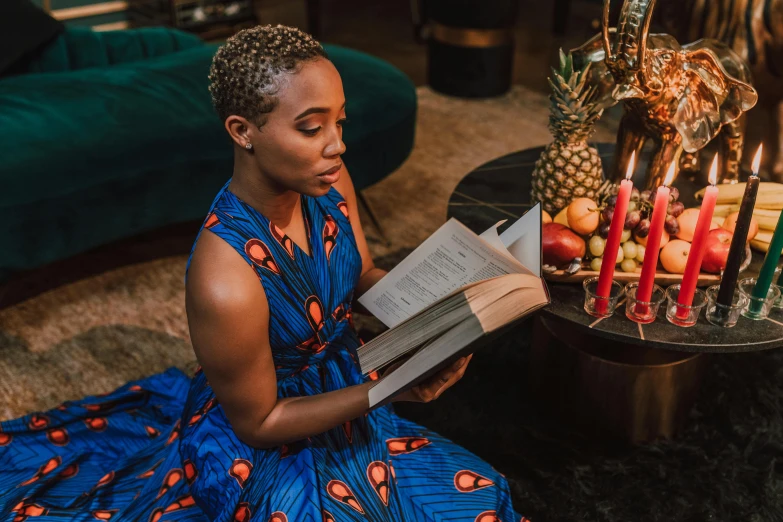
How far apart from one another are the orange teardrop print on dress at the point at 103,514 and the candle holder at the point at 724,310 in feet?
3.44

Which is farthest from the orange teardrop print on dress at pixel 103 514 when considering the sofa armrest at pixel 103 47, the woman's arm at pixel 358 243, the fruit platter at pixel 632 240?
the sofa armrest at pixel 103 47

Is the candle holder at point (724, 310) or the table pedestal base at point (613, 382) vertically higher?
the candle holder at point (724, 310)

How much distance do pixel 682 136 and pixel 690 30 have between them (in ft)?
4.70

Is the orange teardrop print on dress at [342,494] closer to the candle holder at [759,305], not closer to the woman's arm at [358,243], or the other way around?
the woman's arm at [358,243]

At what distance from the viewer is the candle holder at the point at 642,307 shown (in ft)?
3.97

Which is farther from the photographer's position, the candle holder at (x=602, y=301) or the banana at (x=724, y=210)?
the banana at (x=724, y=210)

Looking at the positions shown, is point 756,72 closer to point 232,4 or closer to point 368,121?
point 368,121

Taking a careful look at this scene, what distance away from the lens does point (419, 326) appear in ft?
3.03

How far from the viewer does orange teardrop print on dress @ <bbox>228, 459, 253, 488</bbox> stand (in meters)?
1.10

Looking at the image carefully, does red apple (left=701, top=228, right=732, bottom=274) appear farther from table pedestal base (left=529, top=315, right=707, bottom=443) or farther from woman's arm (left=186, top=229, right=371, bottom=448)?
woman's arm (left=186, top=229, right=371, bottom=448)

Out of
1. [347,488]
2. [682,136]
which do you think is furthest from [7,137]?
[682,136]

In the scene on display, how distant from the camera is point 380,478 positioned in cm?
117

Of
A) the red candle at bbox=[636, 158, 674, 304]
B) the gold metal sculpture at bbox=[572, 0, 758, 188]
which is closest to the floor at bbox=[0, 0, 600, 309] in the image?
the gold metal sculpture at bbox=[572, 0, 758, 188]

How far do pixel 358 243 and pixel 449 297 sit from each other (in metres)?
0.46
